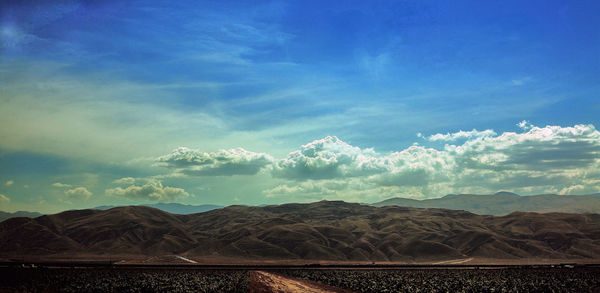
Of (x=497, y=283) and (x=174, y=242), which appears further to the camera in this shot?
(x=174, y=242)

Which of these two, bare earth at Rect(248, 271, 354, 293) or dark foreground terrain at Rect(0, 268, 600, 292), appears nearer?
dark foreground terrain at Rect(0, 268, 600, 292)

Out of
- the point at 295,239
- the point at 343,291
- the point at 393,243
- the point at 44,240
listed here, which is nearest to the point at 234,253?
the point at 295,239

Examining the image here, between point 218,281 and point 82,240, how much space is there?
151 meters

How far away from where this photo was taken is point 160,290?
55812 mm

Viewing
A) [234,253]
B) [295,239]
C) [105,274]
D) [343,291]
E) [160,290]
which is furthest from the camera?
[295,239]

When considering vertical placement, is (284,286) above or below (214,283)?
below

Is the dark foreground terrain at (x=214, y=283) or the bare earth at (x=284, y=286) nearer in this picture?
the dark foreground terrain at (x=214, y=283)

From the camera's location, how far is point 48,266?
89.0m

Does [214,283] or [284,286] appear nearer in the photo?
[214,283]

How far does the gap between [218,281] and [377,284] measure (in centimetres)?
2327

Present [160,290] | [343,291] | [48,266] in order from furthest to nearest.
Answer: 1. [48,266]
2. [343,291]
3. [160,290]

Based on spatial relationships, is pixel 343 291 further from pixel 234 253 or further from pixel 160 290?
pixel 234 253

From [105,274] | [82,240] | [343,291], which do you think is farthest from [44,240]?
[343,291]

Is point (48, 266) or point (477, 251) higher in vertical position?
point (48, 266)
